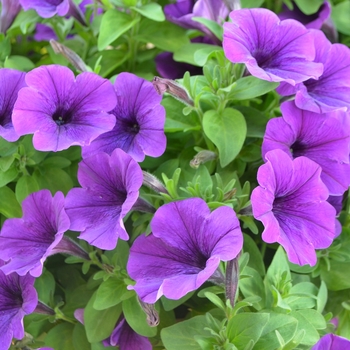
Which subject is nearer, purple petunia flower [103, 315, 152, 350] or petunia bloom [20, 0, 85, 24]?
purple petunia flower [103, 315, 152, 350]

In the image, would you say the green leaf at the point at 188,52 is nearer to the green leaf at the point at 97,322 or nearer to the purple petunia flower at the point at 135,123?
the purple petunia flower at the point at 135,123

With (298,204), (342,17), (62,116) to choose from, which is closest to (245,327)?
(298,204)

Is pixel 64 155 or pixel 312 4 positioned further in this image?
pixel 312 4

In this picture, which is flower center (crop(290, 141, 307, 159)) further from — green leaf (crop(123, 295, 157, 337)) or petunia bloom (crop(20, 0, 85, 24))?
petunia bloom (crop(20, 0, 85, 24))

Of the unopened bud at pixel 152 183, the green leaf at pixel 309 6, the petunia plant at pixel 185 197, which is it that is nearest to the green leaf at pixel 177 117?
the petunia plant at pixel 185 197

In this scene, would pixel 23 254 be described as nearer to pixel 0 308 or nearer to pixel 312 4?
pixel 0 308

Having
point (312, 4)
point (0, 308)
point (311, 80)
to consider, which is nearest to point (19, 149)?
point (0, 308)

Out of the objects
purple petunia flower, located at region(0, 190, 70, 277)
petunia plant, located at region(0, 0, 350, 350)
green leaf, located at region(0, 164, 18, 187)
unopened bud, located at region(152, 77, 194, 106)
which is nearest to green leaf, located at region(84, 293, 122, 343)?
petunia plant, located at region(0, 0, 350, 350)
